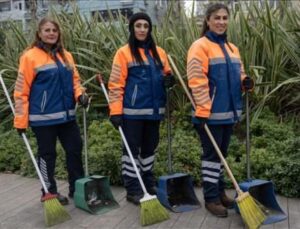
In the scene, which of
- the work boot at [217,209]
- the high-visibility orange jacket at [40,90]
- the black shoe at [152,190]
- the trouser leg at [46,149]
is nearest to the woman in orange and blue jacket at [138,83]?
the black shoe at [152,190]

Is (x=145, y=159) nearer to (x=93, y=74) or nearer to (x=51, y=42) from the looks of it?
(x=51, y=42)

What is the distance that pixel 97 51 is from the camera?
7.32 m

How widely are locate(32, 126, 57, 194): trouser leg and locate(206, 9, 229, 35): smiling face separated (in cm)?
174

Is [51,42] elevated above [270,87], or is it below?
above

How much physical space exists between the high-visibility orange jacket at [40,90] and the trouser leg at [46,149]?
9 centimetres

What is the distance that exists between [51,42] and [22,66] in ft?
1.16

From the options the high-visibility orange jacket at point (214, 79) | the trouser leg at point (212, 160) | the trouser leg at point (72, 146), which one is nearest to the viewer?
the high-visibility orange jacket at point (214, 79)

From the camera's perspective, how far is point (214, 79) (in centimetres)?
408

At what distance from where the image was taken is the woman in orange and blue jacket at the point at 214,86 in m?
4.04

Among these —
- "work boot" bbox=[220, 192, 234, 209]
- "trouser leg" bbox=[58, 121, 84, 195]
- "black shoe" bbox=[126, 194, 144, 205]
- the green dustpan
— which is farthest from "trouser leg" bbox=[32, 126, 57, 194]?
"work boot" bbox=[220, 192, 234, 209]

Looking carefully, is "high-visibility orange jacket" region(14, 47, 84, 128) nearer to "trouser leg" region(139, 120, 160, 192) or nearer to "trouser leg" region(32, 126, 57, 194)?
"trouser leg" region(32, 126, 57, 194)

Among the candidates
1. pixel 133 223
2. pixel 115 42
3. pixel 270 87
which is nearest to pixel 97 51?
pixel 115 42

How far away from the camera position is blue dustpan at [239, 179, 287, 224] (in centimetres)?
411

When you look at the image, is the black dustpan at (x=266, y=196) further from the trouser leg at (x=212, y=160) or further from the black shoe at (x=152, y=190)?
the black shoe at (x=152, y=190)
